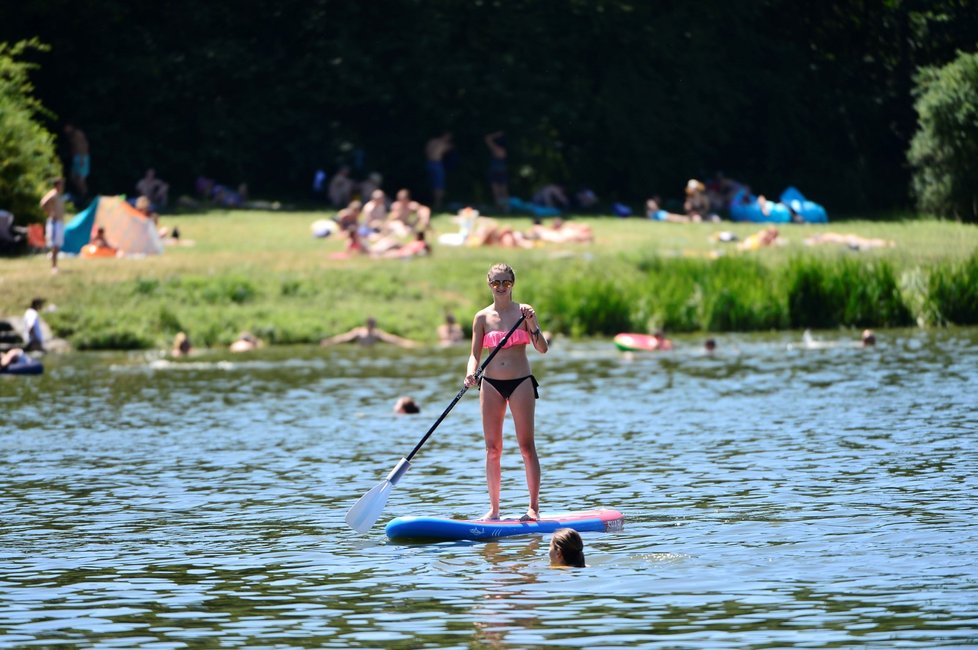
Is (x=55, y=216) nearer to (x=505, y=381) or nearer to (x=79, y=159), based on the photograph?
(x=79, y=159)

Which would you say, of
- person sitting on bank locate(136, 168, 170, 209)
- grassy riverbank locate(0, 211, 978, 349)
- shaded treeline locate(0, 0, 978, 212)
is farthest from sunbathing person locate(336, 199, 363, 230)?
shaded treeline locate(0, 0, 978, 212)

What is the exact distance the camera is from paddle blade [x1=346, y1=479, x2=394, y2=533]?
14523 millimetres

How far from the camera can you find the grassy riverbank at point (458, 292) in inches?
1336

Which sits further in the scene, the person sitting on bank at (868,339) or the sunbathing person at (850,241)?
the sunbathing person at (850,241)

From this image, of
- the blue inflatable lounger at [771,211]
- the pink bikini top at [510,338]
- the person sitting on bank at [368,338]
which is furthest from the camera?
the blue inflatable lounger at [771,211]

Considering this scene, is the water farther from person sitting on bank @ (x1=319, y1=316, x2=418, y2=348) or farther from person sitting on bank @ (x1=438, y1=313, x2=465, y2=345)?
person sitting on bank @ (x1=438, y1=313, x2=465, y2=345)

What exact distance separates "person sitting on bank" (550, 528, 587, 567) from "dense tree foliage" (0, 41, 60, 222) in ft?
90.7

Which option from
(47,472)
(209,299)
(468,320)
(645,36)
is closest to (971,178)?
(645,36)

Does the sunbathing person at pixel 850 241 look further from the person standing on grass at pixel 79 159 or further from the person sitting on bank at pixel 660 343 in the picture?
the person standing on grass at pixel 79 159

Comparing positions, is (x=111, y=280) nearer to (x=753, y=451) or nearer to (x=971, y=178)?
(x=753, y=451)

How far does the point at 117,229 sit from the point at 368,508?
2466 cm

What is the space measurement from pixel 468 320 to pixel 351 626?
24429mm

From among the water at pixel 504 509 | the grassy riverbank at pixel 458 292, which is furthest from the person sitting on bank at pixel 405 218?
the water at pixel 504 509

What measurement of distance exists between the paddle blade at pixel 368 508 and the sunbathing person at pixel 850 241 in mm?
27973
